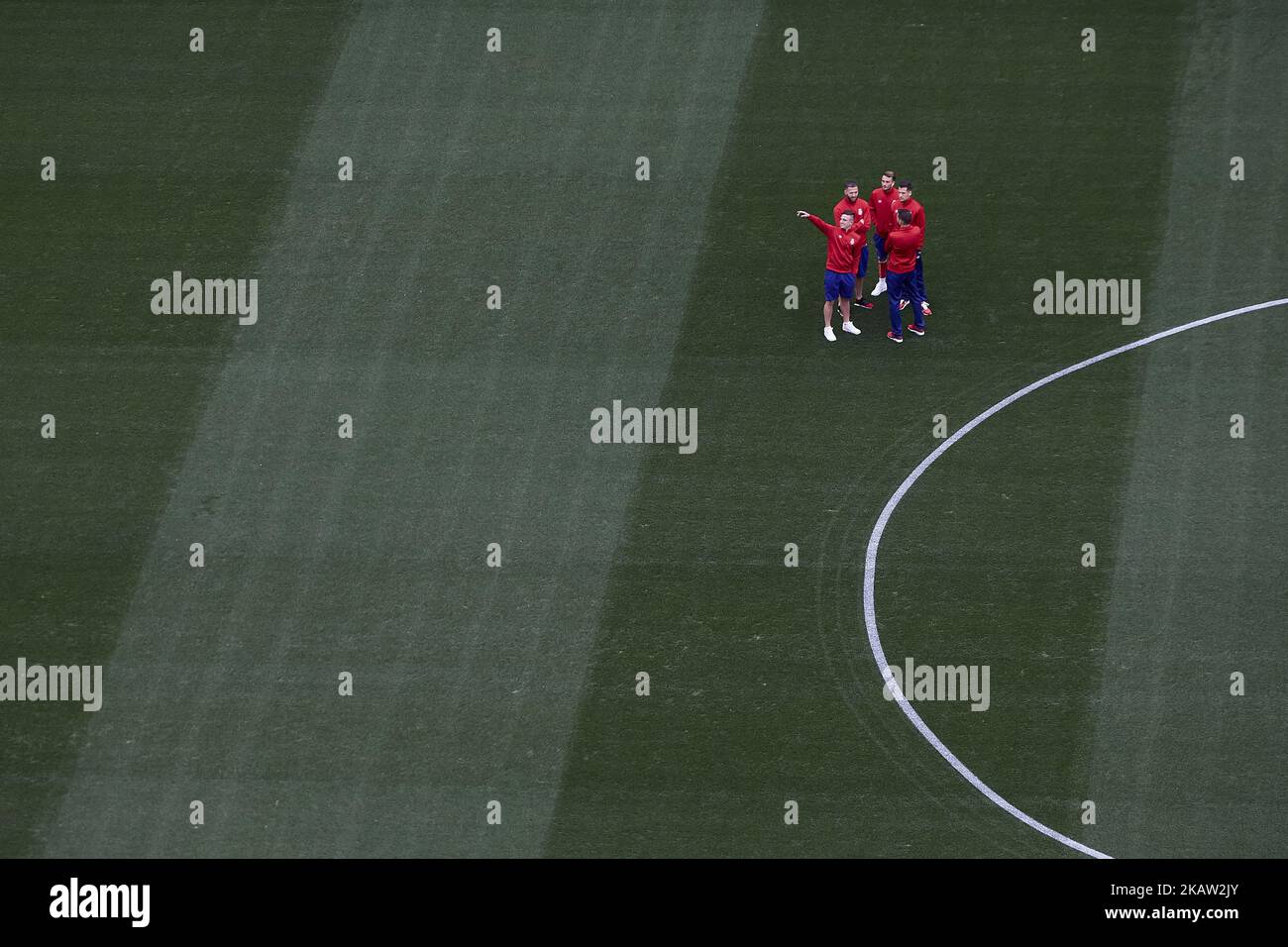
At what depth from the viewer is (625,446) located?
26.7 metres

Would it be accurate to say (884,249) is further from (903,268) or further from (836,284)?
(836,284)

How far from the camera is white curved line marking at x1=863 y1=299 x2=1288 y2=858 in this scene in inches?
882

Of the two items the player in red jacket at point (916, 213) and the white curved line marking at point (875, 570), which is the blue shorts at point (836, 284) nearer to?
the player in red jacket at point (916, 213)

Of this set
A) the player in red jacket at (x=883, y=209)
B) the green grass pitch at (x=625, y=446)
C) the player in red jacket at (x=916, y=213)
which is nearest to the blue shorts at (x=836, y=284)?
the player in red jacket at (x=883, y=209)

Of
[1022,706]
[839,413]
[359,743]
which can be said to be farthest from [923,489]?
[359,743]

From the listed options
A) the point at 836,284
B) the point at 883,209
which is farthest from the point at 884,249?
the point at 836,284

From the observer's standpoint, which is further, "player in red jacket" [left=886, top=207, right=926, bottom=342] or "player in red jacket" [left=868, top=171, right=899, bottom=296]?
"player in red jacket" [left=868, top=171, right=899, bottom=296]

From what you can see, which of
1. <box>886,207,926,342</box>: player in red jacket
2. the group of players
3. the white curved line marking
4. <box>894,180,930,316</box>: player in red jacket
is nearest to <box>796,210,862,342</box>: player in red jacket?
the group of players

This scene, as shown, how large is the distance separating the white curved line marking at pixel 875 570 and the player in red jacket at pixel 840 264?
8.27 feet

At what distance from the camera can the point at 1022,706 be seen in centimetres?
2353

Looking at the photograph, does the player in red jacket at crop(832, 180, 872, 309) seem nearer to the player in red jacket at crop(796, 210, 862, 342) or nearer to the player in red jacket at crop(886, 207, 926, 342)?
the player in red jacket at crop(796, 210, 862, 342)

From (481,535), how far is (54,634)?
5.05 m

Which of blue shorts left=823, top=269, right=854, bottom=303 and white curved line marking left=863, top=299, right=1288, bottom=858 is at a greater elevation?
blue shorts left=823, top=269, right=854, bottom=303
